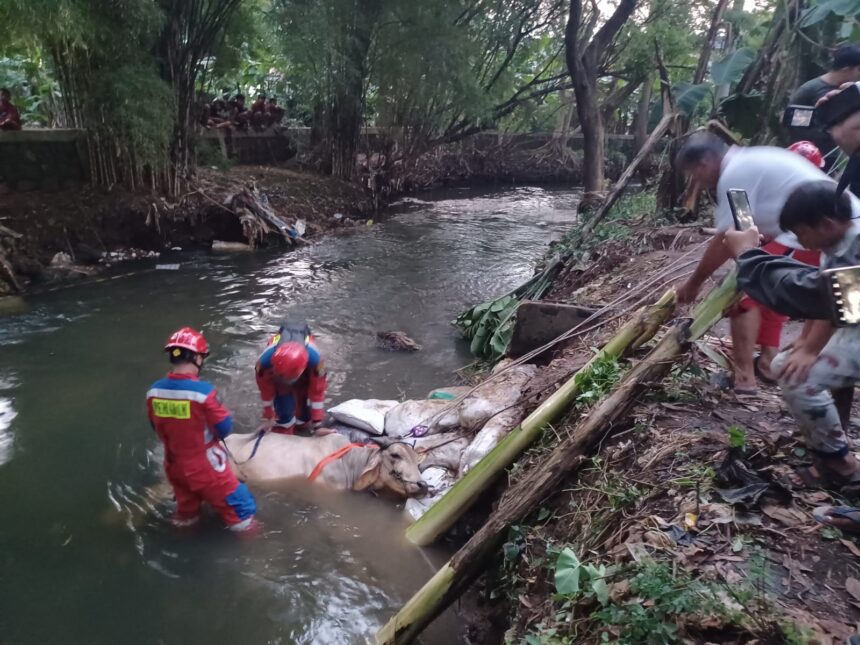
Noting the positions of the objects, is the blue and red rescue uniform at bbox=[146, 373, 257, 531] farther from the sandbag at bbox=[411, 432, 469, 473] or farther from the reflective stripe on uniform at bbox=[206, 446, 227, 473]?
the sandbag at bbox=[411, 432, 469, 473]

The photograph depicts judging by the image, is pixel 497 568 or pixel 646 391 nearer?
pixel 497 568

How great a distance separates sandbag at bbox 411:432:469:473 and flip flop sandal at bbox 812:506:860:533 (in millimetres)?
2221

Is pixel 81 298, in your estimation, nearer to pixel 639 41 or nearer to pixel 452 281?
pixel 452 281

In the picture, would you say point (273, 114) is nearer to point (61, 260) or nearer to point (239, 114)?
point (239, 114)

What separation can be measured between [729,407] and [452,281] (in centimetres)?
707

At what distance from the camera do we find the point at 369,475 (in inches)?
A: 157

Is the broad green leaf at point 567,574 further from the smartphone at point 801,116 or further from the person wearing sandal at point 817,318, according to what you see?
the smartphone at point 801,116

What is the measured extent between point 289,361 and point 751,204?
2926 mm

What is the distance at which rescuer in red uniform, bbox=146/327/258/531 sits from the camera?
3.30 m

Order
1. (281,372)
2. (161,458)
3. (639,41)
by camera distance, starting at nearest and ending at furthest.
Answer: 1. (281,372)
2. (161,458)
3. (639,41)

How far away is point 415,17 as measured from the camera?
480 inches

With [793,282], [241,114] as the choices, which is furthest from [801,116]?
[241,114]

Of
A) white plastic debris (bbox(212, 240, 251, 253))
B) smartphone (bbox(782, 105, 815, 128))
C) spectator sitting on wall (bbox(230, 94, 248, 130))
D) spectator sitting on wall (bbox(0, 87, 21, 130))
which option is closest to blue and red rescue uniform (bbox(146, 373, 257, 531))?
smartphone (bbox(782, 105, 815, 128))

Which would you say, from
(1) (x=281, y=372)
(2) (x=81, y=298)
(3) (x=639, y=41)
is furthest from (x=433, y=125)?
(1) (x=281, y=372)
